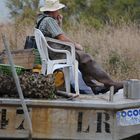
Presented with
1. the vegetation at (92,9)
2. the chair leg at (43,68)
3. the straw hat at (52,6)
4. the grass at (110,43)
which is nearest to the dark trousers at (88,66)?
the chair leg at (43,68)

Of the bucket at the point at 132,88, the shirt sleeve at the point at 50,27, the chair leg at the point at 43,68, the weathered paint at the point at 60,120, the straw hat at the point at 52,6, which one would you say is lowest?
the weathered paint at the point at 60,120

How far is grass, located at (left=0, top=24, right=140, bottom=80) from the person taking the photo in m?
11.1

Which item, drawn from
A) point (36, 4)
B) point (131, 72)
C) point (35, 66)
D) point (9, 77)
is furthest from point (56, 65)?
point (36, 4)

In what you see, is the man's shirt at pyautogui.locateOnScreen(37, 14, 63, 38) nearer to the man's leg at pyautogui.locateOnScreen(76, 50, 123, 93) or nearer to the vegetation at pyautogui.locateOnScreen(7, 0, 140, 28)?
the man's leg at pyautogui.locateOnScreen(76, 50, 123, 93)

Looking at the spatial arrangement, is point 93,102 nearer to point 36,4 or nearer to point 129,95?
point 129,95

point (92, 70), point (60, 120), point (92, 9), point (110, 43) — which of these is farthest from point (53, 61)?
point (92, 9)

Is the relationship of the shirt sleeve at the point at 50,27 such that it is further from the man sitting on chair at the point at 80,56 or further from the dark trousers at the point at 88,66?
the dark trousers at the point at 88,66

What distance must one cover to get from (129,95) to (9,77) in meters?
1.09

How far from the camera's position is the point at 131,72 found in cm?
1079

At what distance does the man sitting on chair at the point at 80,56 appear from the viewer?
631cm

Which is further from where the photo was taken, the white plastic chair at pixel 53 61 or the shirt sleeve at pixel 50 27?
the shirt sleeve at pixel 50 27

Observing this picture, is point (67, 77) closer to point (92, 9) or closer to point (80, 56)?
point (80, 56)

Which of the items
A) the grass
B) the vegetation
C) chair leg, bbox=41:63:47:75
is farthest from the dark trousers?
the vegetation

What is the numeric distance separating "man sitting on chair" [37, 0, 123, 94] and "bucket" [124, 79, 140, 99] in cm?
56
